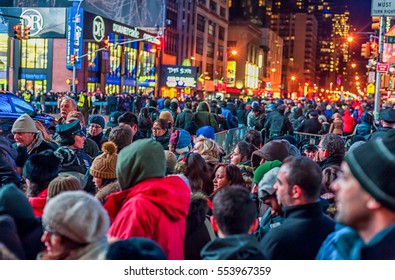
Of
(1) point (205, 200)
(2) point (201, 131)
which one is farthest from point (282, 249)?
(2) point (201, 131)

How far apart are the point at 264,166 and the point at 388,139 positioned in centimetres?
350

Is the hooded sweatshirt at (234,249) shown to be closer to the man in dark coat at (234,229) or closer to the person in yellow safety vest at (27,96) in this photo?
the man in dark coat at (234,229)

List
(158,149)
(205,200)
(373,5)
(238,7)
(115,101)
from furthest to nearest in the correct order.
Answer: (238,7), (115,101), (373,5), (205,200), (158,149)

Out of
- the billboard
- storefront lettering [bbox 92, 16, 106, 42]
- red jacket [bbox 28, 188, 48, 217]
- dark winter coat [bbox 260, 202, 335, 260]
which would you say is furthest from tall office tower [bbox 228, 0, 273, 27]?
dark winter coat [bbox 260, 202, 335, 260]

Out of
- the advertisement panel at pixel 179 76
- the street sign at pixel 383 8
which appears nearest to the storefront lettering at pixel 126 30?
the advertisement panel at pixel 179 76

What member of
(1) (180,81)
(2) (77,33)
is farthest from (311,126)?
(1) (180,81)

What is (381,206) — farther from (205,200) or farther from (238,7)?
(238,7)

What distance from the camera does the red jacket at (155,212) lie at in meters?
4.25

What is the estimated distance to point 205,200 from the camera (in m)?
5.19

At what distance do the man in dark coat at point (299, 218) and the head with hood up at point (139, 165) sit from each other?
3.10ft

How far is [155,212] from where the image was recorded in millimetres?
4363

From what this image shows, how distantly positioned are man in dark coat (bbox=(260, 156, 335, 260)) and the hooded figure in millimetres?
659

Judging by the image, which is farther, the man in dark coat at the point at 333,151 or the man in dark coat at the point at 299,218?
the man in dark coat at the point at 333,151

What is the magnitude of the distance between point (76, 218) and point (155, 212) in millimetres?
948
